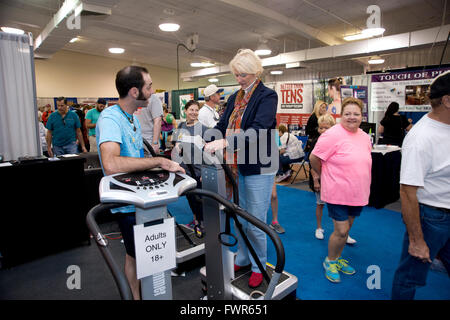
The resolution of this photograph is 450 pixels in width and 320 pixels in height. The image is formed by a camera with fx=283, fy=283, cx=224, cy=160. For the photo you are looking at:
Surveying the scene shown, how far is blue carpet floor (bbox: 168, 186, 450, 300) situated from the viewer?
2.29 metres

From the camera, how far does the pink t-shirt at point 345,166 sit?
2270 mm

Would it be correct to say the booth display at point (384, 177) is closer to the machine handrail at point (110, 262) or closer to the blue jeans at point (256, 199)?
the blue jeans at point (256, 199)

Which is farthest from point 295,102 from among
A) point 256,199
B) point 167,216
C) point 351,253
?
point 167,216

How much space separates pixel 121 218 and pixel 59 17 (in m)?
6.56

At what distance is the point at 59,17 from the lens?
20.6 ft

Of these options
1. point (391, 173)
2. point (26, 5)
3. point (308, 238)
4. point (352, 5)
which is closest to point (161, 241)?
point (308, 238)

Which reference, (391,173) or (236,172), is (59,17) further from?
(391,173)

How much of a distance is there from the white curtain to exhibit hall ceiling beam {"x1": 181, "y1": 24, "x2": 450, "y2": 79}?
27.6 ft

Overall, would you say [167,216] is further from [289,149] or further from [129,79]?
[289,149]

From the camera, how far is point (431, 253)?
151 centimetres

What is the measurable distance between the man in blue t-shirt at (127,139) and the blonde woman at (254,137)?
1.88ft

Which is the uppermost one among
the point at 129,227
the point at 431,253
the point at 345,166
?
the point at 345,166

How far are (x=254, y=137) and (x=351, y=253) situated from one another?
1.97 m

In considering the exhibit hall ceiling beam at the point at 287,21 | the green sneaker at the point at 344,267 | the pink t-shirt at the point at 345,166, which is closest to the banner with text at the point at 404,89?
the exhibit hall ceiling beam at the point at 287,21
